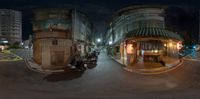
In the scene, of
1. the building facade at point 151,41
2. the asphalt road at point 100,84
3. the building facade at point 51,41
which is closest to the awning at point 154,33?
the building facade at point 151,41

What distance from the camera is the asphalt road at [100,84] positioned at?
424 inches

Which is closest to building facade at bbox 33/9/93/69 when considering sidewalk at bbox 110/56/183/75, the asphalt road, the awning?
the asphalt road

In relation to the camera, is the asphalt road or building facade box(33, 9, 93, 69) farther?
building facade box(33, 9, 93, 69)

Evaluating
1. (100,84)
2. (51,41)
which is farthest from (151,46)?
(51,41)

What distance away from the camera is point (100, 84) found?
13.5m

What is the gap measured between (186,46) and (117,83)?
1597 cm

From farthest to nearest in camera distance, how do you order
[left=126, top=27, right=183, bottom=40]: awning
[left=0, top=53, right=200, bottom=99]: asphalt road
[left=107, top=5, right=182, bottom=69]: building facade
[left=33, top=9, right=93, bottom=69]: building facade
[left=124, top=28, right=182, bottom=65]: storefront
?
[left=33, top=9, right=93, bottom=69]: building facade
[left=107, top=5, right=182, bottom=69]: building facade
[left=124, top=28, right=182, bottom=65]: storefront
[left=126, top=27, right=183, bottom=40]: awning
[left=0, top=53, right=200, bottom=99]: asphalt road

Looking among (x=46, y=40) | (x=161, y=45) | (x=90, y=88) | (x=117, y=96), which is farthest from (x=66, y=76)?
(x=161, y=45)

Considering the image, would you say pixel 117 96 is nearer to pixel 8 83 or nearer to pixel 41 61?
pixel 8 83

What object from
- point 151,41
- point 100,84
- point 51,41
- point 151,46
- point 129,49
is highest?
point 51,41

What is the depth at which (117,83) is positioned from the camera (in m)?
13.6

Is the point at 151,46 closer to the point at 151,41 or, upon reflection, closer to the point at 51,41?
the point at 151,41

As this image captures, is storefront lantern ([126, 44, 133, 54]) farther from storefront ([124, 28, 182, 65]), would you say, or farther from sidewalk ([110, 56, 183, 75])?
sidewalk ([110, 56, 183, 75])

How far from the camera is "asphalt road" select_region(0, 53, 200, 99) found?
10771 mm
